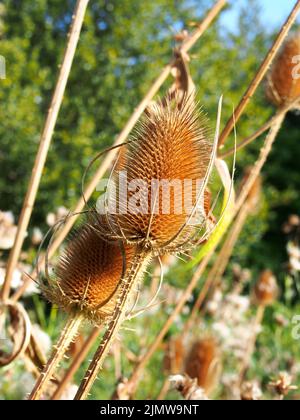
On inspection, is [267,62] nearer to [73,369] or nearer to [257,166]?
[257,166]

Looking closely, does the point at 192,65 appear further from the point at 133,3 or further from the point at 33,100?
the point at 33,100

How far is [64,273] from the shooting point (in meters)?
1.18

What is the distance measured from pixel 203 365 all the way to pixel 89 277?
1.34 metres

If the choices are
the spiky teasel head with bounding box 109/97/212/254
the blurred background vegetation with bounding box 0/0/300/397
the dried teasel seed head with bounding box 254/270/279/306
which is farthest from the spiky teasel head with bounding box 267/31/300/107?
the blurred background vegetation with bounding box 0/0/300/397

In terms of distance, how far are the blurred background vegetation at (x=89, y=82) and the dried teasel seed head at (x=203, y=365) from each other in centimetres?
464

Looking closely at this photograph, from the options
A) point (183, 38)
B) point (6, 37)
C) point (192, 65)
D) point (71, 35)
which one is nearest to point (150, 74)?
point (192, 65)

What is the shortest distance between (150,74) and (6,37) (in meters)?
2.22

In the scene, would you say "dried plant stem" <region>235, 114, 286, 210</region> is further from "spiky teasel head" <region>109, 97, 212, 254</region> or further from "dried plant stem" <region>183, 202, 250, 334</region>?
"dried plant stem" <region>183, 202, 250, 334</region>

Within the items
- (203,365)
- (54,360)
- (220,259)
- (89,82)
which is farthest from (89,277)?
(89,82)

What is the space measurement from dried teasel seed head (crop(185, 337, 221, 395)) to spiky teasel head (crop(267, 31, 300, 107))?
40.7 inches

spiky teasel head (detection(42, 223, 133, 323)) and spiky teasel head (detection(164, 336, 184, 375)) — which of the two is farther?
spiky teasel head (detection(164, 336, 184, 375))

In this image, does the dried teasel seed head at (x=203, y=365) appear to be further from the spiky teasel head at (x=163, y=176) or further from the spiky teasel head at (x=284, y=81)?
the spiky teasel head at (x=163, y=176)

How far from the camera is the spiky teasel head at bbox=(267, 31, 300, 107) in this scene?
70.8 inches

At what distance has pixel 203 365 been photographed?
7.65 ft
